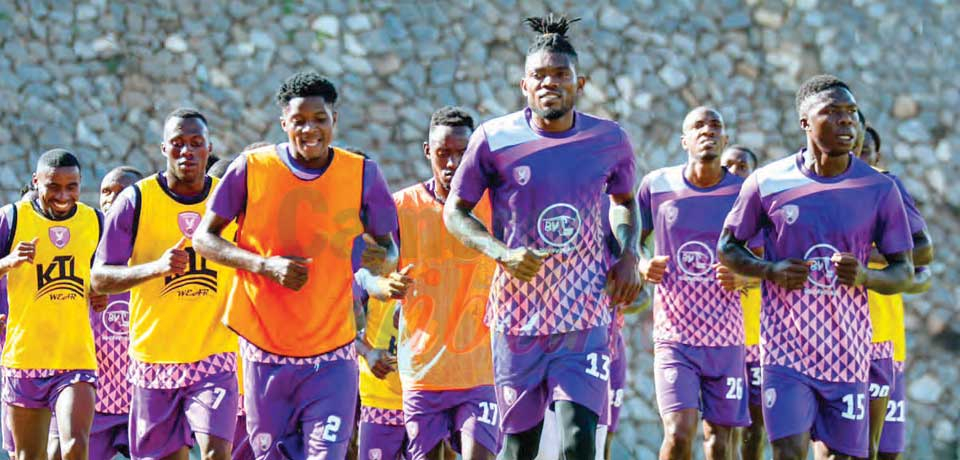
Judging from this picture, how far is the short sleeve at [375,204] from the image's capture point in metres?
7.86

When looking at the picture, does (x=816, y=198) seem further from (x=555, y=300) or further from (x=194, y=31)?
(x=194, y=31)

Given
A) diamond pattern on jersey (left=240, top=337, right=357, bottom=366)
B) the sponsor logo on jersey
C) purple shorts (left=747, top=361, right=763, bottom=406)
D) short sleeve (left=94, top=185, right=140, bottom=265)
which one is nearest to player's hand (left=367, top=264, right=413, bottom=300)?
diamond pattern on jersey (left=240, top=337, right=357, bottom=366)

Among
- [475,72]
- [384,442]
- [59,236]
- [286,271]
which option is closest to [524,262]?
[286,271]

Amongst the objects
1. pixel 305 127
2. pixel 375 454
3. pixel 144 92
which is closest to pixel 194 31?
pixel 144 92

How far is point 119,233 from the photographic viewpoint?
28.0ft

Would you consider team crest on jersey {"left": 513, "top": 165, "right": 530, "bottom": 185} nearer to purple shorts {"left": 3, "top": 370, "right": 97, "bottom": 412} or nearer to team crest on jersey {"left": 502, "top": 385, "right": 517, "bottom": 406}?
team crest on jersey {"left": 502, "top": 385, "right": 517, "bottom": 406}

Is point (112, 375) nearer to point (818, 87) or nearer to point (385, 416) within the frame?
point (385, 416)

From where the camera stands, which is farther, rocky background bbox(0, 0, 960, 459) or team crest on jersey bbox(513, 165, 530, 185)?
rocky background bbox(0, 0, 960, 459)

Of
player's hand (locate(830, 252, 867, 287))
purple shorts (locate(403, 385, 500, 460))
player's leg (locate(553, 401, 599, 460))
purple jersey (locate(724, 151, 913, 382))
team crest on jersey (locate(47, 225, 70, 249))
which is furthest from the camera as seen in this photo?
team crest on jersey (locate(47, 225, 70, 249))

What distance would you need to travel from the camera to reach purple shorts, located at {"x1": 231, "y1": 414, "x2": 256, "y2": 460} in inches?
400

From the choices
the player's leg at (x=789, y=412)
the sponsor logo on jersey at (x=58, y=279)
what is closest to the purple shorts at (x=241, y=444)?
the sponsor logo on jersey at (x=58, y=279)

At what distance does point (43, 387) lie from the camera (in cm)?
1044

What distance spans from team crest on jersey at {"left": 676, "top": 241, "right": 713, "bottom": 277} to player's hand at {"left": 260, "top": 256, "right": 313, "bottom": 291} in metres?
3.60

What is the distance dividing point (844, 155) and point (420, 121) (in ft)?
27.1
